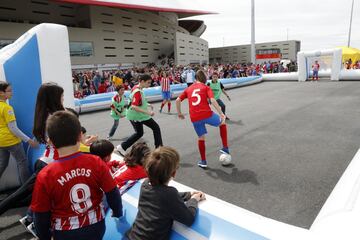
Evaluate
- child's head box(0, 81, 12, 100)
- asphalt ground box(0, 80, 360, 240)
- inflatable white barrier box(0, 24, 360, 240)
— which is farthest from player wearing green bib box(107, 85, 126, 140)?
child's head box(0, 81, 12, 100)

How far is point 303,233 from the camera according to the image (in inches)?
76.2

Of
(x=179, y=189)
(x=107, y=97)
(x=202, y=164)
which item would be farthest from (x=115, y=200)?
(x=107, y=97)

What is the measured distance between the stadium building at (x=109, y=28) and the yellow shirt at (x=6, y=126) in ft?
70.9

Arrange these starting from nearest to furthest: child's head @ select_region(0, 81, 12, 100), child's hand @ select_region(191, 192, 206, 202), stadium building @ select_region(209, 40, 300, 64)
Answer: child's hand @ select_region(191, 192, 206, 202) → child's head @ select_region(0, 81, 12, 100) → stadium building @ select_region(209, 40, 300, 64)

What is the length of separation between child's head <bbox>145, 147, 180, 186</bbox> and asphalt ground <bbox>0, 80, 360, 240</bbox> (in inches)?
73.3

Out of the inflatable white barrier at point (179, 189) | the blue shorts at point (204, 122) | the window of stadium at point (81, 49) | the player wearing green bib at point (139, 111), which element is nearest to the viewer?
the inflatable white barrier at point (179, 189)

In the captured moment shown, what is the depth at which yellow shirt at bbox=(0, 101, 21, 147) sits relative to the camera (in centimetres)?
360

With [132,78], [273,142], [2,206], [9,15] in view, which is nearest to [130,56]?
[9,15]

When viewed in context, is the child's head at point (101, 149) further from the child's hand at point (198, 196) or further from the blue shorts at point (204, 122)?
the blue shorts at point (204, 122)

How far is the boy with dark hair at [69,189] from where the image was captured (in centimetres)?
177

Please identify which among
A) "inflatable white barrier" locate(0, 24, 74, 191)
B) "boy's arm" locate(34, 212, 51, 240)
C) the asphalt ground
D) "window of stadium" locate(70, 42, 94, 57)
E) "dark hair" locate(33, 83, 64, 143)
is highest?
"window of stadium" locate(70, 42, 94, 57)

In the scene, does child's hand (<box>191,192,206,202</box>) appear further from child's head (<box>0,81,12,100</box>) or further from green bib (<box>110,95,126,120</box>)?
green bib (<box>110,95,126,120</box>)

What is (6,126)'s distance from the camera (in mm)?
3721

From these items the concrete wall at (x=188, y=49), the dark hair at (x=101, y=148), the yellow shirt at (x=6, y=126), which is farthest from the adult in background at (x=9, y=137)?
the concrete wall at (x=188, y=49)
